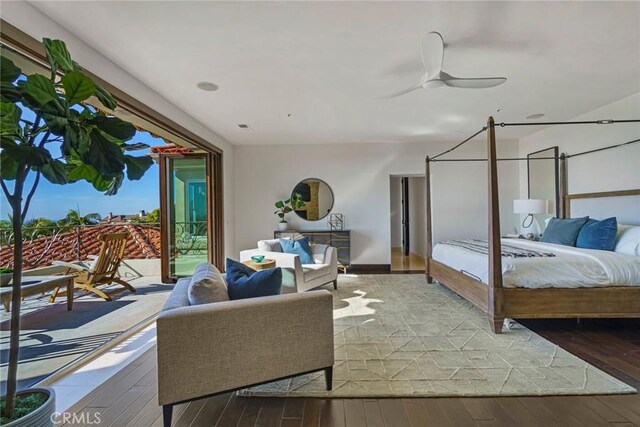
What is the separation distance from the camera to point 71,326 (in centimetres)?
318

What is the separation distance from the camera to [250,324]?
177cm

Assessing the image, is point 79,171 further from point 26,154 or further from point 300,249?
point 300,249

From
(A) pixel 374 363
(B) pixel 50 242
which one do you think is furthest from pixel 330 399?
(B) pixel 50 242

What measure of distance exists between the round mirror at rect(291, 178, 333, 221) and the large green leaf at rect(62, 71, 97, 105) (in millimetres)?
4726

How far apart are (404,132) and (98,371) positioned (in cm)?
503

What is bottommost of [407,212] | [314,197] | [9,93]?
[407,212]

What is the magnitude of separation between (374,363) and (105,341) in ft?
8.16

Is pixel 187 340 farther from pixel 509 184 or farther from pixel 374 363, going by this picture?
pixel 509 184

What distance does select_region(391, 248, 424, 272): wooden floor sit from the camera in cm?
617

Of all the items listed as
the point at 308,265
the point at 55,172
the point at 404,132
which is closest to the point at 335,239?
the point at 308,265

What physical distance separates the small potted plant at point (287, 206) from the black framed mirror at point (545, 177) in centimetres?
410

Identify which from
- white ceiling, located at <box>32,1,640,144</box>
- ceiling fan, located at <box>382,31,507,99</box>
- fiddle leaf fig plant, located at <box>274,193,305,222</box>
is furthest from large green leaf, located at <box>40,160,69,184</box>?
fiddle leaf fig plant, located at <box>274,193,305,222</box>

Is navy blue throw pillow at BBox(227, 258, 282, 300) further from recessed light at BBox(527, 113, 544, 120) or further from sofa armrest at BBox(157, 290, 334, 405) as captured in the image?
recessed light at BBox(527, 113, 544, 120)

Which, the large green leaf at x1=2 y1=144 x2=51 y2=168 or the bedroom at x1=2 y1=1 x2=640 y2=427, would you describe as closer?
the large green leaf at x1=2 y1=144 x2=51 y2=168
